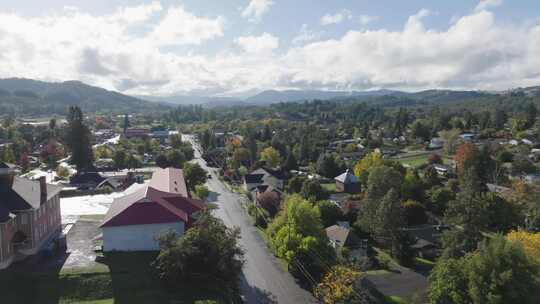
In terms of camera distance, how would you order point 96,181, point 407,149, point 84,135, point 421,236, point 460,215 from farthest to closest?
point 407,149 < point 84,135 < point 96,181 < point 421,236 < point 460,215

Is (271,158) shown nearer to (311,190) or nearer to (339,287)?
(311,190)

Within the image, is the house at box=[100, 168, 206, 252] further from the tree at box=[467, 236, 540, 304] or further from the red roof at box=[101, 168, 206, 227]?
the tree at box=[467, 236, 540, 304]

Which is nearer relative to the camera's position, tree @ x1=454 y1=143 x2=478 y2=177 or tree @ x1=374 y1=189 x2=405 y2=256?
tree @ x1=374 y1=189 x2=405 y2=256

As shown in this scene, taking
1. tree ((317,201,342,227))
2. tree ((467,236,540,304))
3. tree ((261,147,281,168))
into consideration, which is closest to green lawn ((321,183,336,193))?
tree ((261,147,281,168))

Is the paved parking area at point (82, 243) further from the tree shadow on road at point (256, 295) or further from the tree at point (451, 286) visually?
the tree at point (451, 286)

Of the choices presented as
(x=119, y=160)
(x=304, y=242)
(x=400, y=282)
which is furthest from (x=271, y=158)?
(x=400, y=282)

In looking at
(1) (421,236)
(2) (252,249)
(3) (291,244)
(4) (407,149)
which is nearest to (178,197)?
(2) (252,249)

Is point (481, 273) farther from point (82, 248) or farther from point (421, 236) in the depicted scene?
point (82, 248)
